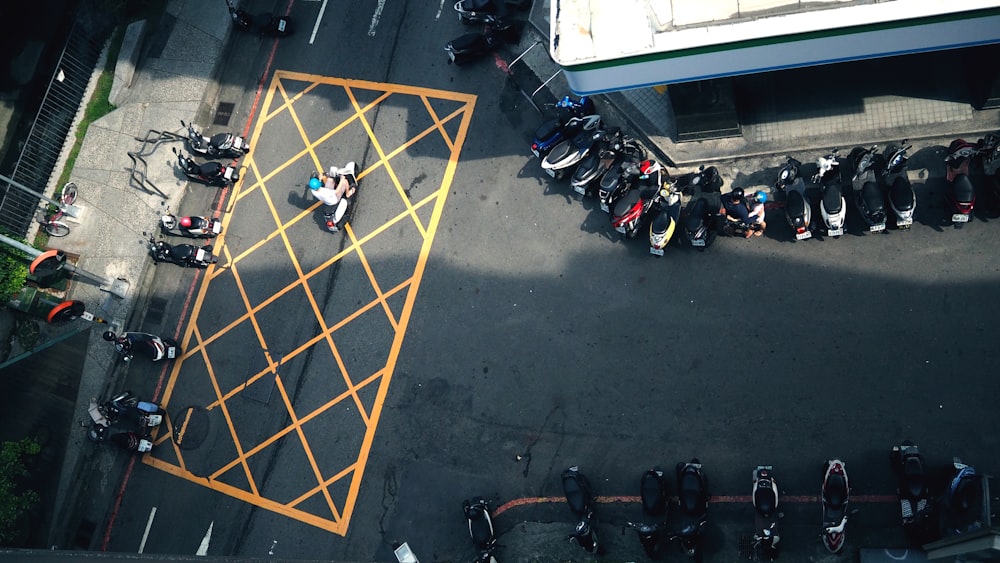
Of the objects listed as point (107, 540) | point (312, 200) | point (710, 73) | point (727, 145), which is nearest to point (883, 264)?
point (727, 145)

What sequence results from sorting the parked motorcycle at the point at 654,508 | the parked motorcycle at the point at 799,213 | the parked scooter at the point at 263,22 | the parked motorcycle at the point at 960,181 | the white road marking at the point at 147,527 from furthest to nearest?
1. the parked scooter at the point at 263,22
2. the white road marking at the point at 147,527
3. the parked motorcycle at the point at 799,213
4. the parked motorcycle at the point at 960,181
5. the parked motorcycle at the point at 654,508

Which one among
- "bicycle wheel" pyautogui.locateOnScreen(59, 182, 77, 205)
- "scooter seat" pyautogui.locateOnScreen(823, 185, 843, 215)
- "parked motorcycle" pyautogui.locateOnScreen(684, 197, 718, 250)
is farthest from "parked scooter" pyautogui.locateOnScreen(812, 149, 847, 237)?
"bicycle wheel" pyautogui.locateOnScreen(59, 182, 77, 205)

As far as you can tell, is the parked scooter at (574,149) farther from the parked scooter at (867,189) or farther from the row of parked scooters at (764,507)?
the row of parked scooters at (764,507)

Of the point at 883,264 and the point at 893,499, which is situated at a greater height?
the point at 883,264

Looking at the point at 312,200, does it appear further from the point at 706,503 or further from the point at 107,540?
the point at 706,503

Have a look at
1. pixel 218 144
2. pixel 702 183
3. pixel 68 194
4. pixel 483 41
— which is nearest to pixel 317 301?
pixel 218 144

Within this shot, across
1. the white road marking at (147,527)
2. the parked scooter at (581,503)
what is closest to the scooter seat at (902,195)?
the parked scooter at (581,503)
